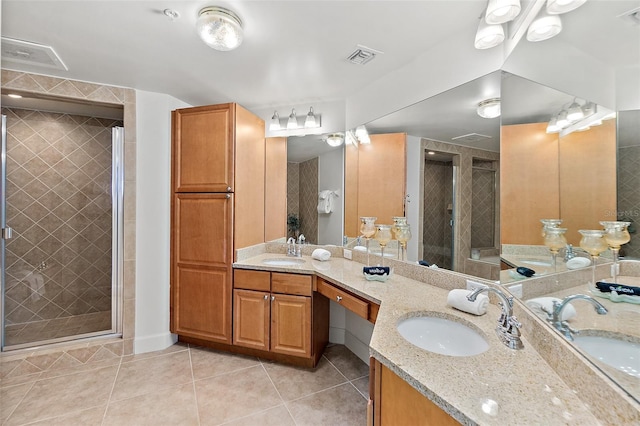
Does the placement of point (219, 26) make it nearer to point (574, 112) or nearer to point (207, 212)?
point (207, 212)

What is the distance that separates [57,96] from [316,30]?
90.4 inches

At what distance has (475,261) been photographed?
1559mm

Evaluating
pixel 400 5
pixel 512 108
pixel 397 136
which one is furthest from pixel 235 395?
pixel 400 5

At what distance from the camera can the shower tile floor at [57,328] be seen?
7.62 ft

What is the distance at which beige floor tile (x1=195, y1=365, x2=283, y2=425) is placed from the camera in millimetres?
1708

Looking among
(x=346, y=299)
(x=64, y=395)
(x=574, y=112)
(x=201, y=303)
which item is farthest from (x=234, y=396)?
(x=574, y=112)

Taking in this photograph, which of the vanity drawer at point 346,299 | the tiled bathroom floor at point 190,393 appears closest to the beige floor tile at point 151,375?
the tiled bathroom floor at point 190,393

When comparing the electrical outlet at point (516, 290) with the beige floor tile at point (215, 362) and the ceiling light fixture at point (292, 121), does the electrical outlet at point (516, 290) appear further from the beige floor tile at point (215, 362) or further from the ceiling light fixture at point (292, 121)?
the ceiling light fixture at point (292, 121)

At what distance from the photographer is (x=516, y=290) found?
1227mm

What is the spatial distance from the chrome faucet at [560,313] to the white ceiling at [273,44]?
31.0 inches

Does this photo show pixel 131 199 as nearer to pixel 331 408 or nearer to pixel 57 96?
pixel 57 96

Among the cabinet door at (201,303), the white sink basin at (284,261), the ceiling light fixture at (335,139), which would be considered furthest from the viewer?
the ceiling light fixture at (335,139)

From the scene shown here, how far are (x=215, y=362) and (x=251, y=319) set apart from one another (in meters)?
0.48

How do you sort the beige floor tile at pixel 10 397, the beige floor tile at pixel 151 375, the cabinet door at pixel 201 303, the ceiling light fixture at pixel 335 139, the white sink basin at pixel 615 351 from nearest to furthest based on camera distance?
the white sink basin at pixel 615 351, the beige floor tile at pixel 10 397, the beige floor tile at pixel 151 375, the cabinet door at pixel 201 303, the ceiling light fixture at pixel 335 139
